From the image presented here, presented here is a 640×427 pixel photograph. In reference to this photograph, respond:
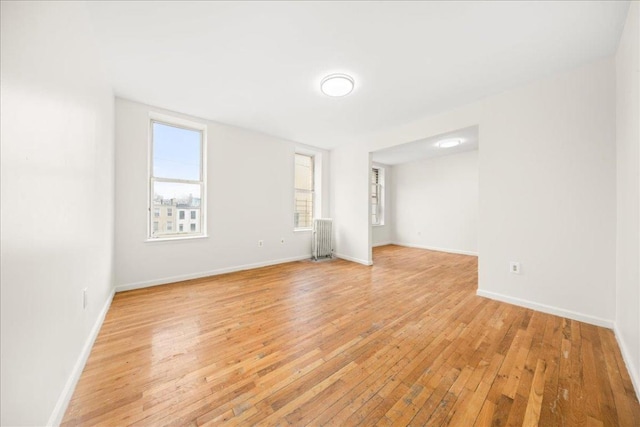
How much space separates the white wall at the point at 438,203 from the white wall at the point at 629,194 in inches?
148

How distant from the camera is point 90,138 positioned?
180 centimetres

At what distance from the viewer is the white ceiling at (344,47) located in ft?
5.49

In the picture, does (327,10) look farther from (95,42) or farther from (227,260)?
(227,260)

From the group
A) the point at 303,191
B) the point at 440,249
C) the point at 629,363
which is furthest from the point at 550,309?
the point at 303,191

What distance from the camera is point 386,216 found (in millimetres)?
7297

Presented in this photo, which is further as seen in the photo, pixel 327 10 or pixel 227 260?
pixel 227 260

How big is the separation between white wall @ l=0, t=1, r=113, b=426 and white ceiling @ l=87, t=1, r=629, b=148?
54 centimetres

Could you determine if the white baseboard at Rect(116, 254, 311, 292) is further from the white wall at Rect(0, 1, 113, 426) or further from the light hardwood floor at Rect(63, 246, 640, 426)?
the white wall at Rect(0, 1, 113, 426)

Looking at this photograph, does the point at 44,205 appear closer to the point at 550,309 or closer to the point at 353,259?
the point at 550,309

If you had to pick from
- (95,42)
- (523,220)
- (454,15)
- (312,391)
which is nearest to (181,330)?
(312,391)

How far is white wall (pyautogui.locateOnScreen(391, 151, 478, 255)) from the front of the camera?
568 centimetres

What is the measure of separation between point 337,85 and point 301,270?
299 centimetres

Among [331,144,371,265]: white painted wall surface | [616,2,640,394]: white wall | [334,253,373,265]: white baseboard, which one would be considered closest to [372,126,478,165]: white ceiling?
[331,144,371,265]: white painted wall surface

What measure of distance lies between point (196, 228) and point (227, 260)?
0.75 metres
